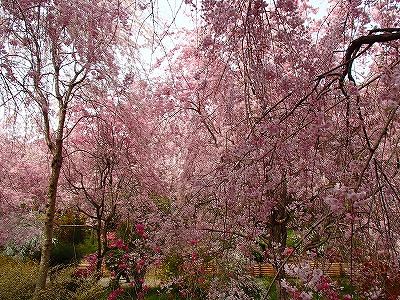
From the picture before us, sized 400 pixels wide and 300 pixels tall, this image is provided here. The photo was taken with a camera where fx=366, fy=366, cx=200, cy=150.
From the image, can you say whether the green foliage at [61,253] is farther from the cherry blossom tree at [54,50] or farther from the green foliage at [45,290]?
the cherry blossom tree at [54,50]

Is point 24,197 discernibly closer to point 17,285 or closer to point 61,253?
point 61,253

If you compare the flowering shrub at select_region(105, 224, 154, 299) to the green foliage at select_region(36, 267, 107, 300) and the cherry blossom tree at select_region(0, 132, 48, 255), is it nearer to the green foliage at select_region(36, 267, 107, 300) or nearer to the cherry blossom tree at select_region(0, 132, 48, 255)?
the green foliage at select_region(36, 267, 107, 300)

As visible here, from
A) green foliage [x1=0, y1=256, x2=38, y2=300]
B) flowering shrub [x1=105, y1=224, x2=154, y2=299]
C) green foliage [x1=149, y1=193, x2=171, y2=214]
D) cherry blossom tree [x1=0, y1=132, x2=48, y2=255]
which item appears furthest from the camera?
cherry blossom tree [x1=0, y1=132, x2=48, y2=255]

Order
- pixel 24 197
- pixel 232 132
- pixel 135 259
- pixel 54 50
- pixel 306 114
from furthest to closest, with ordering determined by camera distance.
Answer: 1. pixel 24 197
2. pixel 135 259
3. pixel 232 132
4. pixel 54 50
5. pixel 306 114

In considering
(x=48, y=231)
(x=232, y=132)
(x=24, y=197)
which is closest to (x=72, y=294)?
(x=48, y=231)

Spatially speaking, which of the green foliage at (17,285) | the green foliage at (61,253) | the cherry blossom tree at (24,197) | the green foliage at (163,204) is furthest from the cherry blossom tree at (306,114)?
the green foliage at (61,253)

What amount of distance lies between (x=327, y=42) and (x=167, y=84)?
3936mm

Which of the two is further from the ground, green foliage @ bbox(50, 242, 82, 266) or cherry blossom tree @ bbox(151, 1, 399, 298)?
cherry blossom tree @ bbox(151, 1, 399, 298)

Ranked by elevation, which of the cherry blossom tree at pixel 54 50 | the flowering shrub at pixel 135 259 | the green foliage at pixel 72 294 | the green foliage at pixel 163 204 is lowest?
the green foliage at pixel 72 294

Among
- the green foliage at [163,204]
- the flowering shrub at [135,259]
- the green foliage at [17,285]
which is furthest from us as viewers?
the green foliage at [163,204]

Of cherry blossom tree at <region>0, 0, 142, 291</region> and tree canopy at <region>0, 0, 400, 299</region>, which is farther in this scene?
cherry blossom tree at <region>0, 0, 142, 291</region>

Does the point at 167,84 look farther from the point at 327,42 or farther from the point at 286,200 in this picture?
the point at 327,42

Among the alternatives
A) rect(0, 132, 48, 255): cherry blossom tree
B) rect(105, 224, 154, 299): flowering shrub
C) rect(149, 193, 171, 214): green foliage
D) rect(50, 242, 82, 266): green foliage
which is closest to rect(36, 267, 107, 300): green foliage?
rect(105, 224, 154, 299): flowering shrub

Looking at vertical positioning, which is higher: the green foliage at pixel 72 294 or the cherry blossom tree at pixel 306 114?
the cherry blossom tree at pixel 306 114
